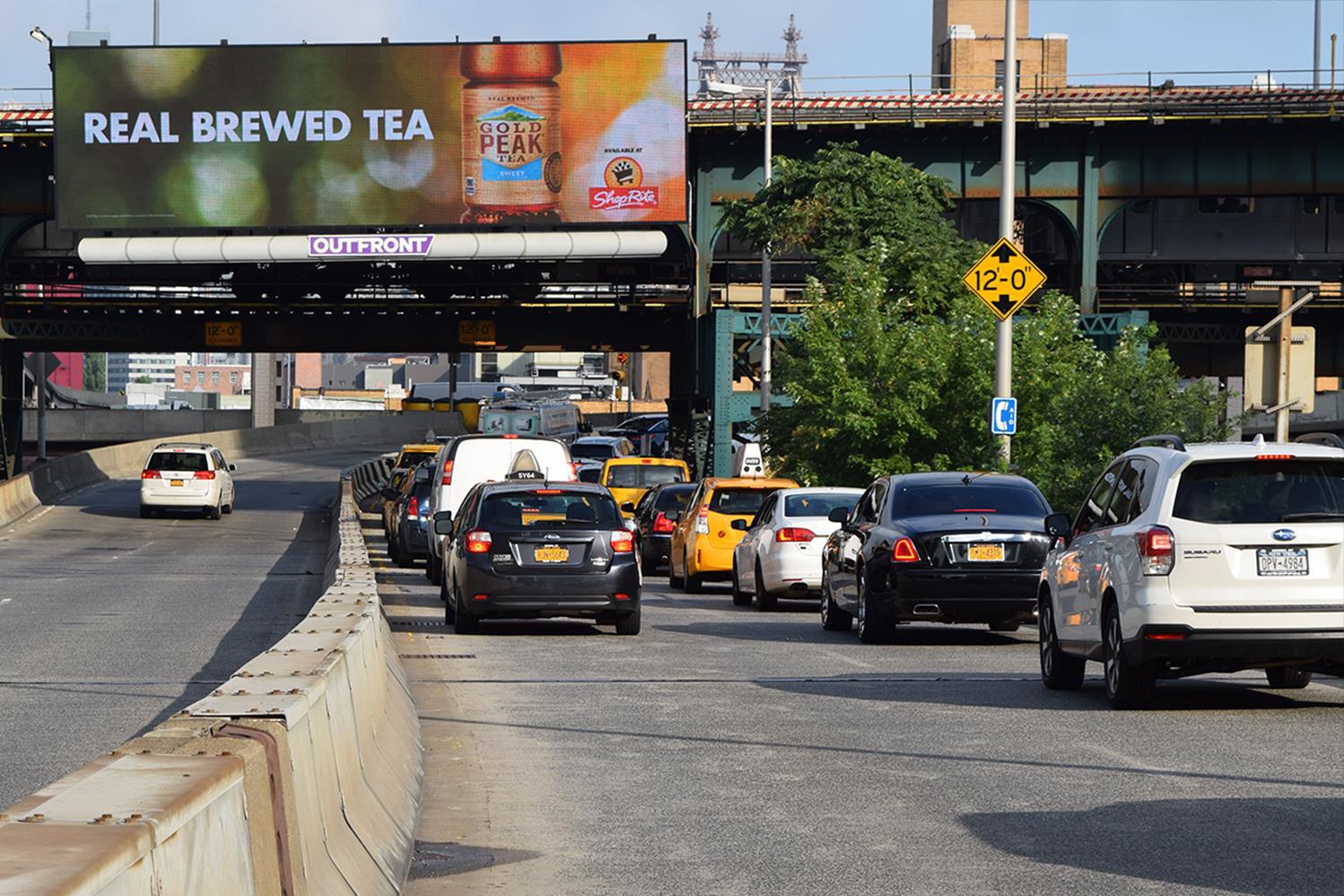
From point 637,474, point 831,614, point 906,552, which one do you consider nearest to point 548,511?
point 831,614

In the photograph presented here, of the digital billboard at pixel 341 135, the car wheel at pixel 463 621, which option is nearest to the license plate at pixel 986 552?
the car wheel at pixel 463 621

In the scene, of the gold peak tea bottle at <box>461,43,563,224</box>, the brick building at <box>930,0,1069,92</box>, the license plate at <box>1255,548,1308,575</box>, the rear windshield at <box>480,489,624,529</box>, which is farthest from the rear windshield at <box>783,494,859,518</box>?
the brick building at <box>930,0,1069,92</box>

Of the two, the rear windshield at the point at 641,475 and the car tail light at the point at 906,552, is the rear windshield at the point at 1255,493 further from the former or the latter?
the rear windshield at the point at 641,475

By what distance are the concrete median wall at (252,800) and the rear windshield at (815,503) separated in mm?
14433

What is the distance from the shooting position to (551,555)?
2147 centimetres

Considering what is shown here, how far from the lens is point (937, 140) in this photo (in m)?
55.7

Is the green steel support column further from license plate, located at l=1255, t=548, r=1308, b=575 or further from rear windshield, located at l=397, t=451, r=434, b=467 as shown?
license plate, located at l=1255, t=548, r=1308, b=575

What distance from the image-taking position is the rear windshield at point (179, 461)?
55500 mm

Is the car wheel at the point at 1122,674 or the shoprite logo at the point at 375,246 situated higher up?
the shoprite logo at the point at 375,246

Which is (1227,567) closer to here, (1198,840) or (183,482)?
(1198,840)

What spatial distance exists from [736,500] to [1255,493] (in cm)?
1658

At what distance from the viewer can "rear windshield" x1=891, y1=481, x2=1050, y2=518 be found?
20.1 metres

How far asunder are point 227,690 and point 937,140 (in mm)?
49906

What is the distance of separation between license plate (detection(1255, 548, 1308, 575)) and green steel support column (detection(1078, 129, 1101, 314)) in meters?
42.8
